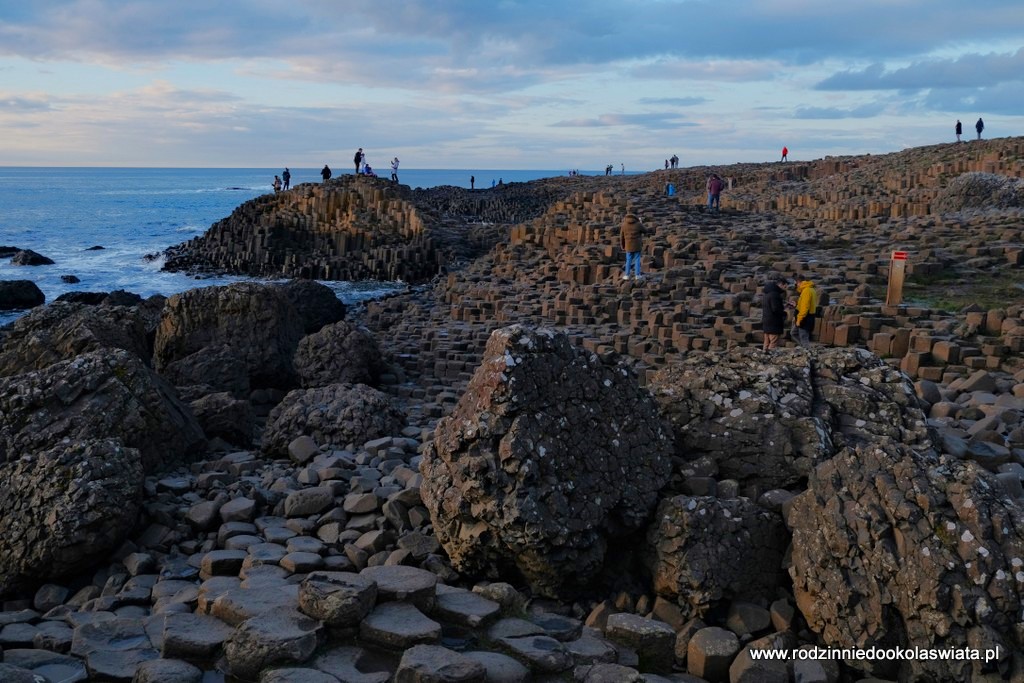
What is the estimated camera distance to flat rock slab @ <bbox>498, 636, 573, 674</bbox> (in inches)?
190

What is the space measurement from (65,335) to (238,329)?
7.62ft

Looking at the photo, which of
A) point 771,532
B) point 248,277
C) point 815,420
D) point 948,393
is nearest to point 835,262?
point 948,393

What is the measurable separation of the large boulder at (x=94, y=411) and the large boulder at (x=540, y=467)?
355 cm

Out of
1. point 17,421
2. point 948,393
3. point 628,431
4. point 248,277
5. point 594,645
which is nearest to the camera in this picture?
point 594,645

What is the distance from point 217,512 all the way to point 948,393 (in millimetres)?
7513

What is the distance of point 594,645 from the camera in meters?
5.17

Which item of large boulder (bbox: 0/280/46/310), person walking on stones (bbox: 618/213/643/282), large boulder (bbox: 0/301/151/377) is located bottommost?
large boulder (bbox: 0/280/46/310)

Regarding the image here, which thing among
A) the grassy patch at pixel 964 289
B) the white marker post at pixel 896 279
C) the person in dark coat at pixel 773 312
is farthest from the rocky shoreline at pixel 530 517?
the grassy patch at pixel 964 289

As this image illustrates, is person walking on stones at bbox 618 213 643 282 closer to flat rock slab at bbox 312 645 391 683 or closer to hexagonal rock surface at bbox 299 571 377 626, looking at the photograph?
hexagonal rock surface at bbox 299 571 377 626

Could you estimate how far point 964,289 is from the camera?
14.7m

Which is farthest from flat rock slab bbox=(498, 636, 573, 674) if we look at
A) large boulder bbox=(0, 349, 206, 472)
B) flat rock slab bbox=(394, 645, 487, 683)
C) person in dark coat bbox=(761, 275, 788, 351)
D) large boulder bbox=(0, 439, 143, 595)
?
person in dark coat bbox=(761, 275, 788, 351)

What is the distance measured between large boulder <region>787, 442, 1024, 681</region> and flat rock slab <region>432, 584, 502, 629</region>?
186cm

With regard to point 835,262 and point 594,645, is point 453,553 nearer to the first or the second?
point 594,645

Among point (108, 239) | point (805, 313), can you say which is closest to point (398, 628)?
point (805, 313)
